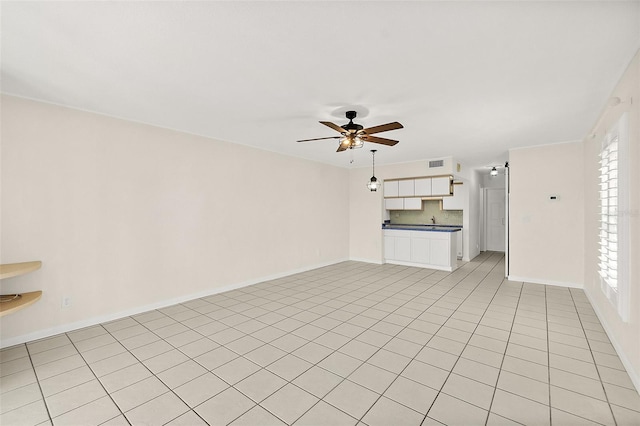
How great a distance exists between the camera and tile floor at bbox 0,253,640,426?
1.94 metres

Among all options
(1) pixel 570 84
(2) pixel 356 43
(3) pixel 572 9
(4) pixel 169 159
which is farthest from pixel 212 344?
(1) pixel 570 84

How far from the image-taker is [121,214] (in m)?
3.65

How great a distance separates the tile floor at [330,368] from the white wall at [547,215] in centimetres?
110

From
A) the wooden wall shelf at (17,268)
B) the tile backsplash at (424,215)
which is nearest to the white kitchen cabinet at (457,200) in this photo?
the tile backsplash at (424,215)

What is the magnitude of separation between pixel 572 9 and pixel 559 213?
4.47 meters

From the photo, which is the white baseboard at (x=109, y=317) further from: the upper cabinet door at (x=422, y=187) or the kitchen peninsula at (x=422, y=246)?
the upper cabinet door at (x=422, y=187)

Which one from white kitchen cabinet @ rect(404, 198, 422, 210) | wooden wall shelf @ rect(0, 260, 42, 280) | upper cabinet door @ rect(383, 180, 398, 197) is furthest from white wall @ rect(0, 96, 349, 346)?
white kitchen cabinet @ rect(404, 198, 422, 210)

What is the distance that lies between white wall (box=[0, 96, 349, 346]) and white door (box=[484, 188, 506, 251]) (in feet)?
23.5

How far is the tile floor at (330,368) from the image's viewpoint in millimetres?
1940

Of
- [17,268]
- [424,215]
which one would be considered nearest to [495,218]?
[424,215]

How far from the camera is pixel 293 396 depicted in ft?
6.96

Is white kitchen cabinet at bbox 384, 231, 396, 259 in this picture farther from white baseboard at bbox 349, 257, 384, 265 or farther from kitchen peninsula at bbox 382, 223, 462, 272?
white baseboard at bbox 349, 257, 384, 265

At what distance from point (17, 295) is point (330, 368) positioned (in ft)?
10.7

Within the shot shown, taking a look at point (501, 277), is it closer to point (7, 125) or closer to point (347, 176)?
point (347, 176)
